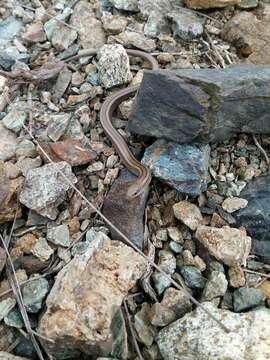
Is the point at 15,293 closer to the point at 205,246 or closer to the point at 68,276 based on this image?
the point at 68,276

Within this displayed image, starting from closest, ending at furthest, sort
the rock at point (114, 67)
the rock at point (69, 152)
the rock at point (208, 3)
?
the rock at point (69, 152) < the rock at point (114, 67) < the rock at point (208, 3)

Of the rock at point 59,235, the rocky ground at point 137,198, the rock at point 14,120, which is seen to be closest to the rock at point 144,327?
the rocky ground at point 137,198

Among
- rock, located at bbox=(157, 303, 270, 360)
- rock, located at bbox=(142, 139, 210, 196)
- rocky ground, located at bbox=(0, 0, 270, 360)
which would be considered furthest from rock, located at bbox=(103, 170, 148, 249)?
rock, located at bbox=(157, 303, 270, 360)

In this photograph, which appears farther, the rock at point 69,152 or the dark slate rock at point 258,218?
the rock at point 69,152

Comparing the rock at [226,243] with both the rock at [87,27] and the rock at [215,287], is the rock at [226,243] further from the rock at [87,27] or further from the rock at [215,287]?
the rock at [87,27]

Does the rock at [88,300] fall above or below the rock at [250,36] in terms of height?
below

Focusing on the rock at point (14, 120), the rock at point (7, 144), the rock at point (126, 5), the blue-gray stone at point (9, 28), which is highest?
the rock at point (126, 5)

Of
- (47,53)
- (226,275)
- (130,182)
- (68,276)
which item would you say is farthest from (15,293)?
(47,53)
